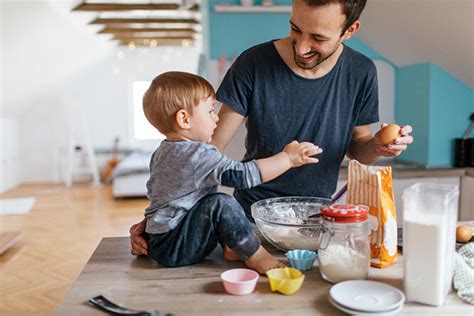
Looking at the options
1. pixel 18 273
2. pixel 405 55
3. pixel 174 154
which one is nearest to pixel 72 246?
pixel 18 273

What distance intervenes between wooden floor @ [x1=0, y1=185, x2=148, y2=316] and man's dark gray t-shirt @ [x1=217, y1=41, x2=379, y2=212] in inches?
71.7

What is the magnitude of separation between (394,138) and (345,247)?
0.39m

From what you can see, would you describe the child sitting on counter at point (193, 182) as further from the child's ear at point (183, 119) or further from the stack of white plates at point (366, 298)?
the stack of white plates at point (366, 298)

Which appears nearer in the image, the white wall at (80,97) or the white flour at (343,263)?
the white flour at (343,263)

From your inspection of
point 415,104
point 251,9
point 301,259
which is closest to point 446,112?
point 415,104

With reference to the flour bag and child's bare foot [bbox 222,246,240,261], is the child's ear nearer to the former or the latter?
child's bare foot [bbox 222,246,240,261]

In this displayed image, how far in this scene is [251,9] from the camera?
2.62 meters

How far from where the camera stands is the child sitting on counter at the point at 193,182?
92 centimetres

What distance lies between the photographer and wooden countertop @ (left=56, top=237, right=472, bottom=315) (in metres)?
0.74

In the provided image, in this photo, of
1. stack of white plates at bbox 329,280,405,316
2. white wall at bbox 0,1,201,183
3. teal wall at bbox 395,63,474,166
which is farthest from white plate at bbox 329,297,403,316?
white wall at bbox 0,1,201,183

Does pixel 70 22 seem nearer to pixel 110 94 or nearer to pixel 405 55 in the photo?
pixel 110 94

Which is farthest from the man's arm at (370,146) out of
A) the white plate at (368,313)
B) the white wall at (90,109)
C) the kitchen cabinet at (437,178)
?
the white wall at (90,109)

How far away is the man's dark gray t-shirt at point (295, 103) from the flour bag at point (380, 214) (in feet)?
1.28

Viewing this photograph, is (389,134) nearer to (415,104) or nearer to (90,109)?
A: (415,104)
